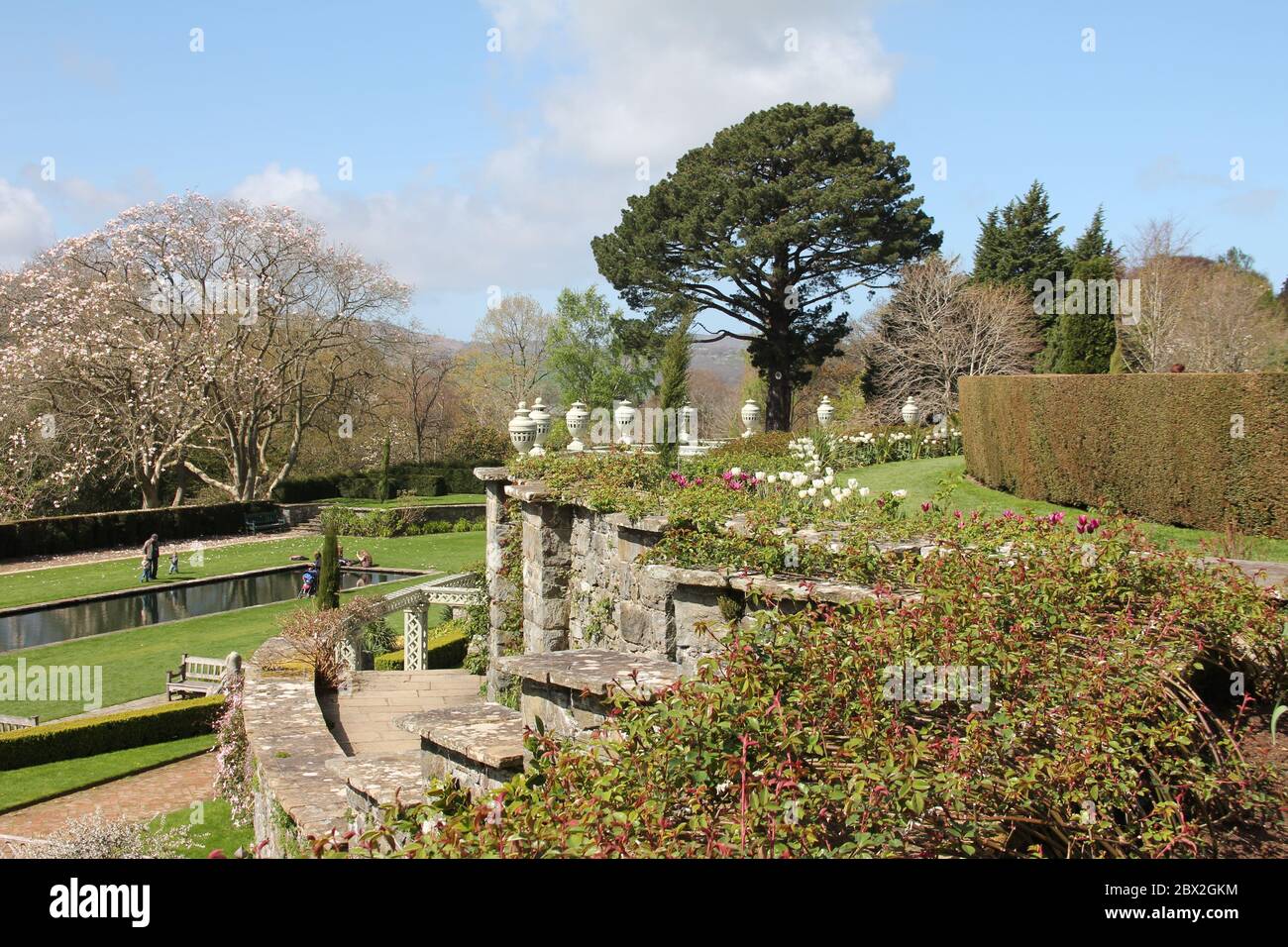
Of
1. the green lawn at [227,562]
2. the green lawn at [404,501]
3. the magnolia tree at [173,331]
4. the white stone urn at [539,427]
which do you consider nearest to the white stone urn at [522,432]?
the white stone urn at [539,427]

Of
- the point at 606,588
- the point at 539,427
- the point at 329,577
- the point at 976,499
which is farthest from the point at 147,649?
the point at 976,499

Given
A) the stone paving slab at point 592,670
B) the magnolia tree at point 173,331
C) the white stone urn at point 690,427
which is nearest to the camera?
the stone paving slab at point 592,670

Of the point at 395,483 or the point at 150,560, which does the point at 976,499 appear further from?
the point at 395,483

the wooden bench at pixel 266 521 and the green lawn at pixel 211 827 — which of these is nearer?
the green lawn at pixel 211 827

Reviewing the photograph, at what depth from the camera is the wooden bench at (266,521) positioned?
114 feet

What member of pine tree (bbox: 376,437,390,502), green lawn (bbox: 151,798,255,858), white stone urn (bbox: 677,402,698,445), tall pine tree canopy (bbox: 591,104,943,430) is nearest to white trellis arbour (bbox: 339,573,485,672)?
green lawn (bbox: 151,798,255,858)

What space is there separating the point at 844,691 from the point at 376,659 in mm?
14607

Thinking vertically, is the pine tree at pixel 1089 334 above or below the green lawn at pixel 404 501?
above

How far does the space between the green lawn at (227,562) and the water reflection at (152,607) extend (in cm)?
65

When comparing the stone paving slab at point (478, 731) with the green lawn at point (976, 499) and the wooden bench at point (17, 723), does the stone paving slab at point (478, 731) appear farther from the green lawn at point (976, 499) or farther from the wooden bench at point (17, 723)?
the wooden bench at point (17, 723)

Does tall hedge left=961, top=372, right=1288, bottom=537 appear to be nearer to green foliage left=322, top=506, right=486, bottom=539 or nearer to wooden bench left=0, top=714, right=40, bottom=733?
wooden bench left=0, top=714, right=40, bottom=733

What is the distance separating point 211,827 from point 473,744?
691cm
